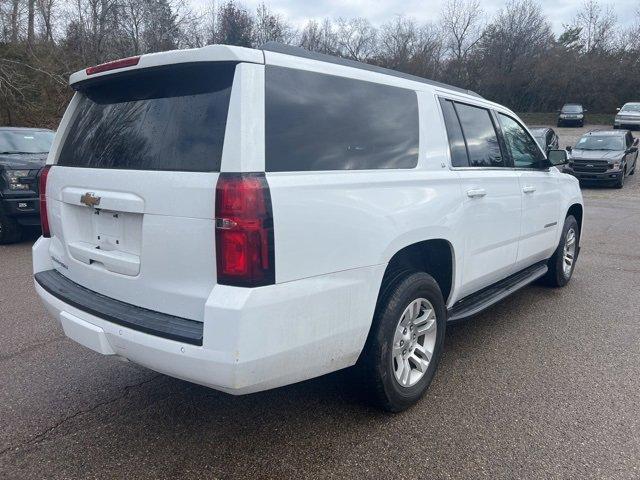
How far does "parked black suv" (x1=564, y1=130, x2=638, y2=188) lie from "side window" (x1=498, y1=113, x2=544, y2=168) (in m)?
11.7

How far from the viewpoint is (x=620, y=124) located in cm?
2803

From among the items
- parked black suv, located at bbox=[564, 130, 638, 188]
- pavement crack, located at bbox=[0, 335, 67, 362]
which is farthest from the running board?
parked black suv, located at bbox=[564, 130, 638, 188]

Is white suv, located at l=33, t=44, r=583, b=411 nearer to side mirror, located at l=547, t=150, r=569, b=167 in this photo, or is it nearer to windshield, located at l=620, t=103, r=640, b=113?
side mirror, located at l=547, t=150, r=569, b=167

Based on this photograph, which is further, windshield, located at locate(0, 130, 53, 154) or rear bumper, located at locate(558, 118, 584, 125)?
rear bumper, located at locate(558, 118, 584, 125)

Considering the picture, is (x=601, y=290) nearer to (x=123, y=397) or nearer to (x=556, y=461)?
(x=556, y=461)

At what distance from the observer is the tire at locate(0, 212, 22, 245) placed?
7.50 metres

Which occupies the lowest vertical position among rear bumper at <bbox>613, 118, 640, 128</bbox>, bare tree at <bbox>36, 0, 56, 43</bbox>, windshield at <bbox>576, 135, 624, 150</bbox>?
windshield at <bbox>576, 135, 624, 150</bbox>

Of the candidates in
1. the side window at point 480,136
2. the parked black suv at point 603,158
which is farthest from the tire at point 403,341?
the parked black suv at point 603,158

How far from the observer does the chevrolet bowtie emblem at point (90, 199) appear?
252cm

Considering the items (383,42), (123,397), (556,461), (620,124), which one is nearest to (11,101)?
(123,397)

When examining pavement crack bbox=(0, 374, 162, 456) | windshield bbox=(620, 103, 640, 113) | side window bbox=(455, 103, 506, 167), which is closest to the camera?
pavement crack bbox=(0, 374, 162, 456)

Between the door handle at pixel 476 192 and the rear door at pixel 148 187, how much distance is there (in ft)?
6.16

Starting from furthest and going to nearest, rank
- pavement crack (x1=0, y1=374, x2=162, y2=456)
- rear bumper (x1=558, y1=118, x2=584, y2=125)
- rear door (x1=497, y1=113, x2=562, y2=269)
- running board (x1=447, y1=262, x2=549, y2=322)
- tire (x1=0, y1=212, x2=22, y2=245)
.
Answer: rear bumper (x1=558, y1=118, x2=584, y2=125) < tire (x1=0, y1=212, x2=22, y2=245) < rear door (x1=497, y1=113, x2=562, y2=269) < running board (x1=447, y1=262, x2=549, y2=322) < pavement crack (x1=0, y1=374, x2=162, y2=456)

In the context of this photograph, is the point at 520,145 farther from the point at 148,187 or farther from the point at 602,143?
the point at 602,143
